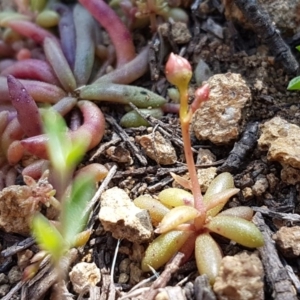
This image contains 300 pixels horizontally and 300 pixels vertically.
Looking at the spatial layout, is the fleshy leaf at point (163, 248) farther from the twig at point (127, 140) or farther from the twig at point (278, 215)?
the twig at point (127, 140)

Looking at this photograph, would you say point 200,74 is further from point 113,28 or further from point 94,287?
point 94,287

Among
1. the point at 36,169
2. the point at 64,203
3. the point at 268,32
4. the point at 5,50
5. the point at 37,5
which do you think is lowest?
the point at 36,169

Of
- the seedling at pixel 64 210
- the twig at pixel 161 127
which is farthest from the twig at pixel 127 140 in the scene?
the seedling at pixel 64 210

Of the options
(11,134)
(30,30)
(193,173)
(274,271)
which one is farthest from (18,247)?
(30,30)

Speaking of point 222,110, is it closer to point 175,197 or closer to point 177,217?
point 175,197

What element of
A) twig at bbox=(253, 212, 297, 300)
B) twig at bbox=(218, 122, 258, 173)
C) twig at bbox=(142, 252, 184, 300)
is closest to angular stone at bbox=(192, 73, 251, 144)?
twig at bbox=(218, 122, 258, 173)

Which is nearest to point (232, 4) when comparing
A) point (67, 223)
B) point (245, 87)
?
point (245, 87)
